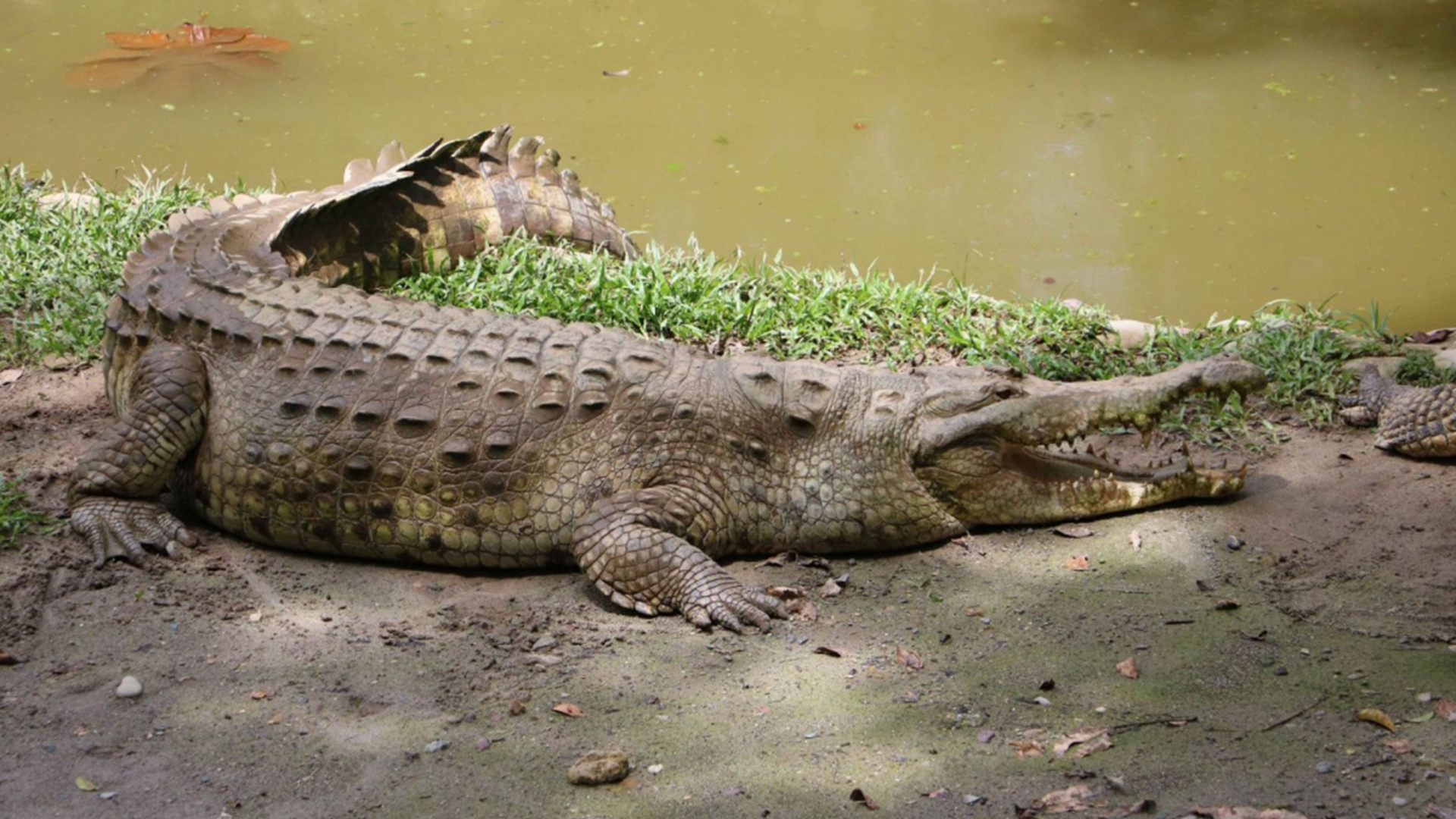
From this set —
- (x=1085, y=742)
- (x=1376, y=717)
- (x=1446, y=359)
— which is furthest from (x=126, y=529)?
(x=1446, y=359)

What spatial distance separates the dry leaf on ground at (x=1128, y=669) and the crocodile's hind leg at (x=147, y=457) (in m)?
3.24

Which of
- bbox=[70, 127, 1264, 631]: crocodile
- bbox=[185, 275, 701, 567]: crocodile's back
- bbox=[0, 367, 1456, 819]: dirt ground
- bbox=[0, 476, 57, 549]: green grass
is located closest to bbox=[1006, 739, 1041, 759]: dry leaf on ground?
bbox=[0, 367, 1456, 819]: dirt ground

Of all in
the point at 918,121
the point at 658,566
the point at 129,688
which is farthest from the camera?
the point at 918,121

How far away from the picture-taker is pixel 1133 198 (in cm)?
845

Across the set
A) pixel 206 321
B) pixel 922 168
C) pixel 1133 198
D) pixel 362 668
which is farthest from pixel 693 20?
pixel 362 668

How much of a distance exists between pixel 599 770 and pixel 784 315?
332cm

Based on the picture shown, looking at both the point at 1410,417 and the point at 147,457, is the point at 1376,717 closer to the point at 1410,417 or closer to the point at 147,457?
the point at 1410,417

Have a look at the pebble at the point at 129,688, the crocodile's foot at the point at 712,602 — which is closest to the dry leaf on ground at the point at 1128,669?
the crocodile's foot at the point at 712,602

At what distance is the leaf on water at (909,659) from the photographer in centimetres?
411

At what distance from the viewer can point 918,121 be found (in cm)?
962

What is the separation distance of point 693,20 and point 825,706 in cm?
869

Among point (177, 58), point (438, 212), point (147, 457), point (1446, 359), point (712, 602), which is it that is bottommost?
point (712, 602)

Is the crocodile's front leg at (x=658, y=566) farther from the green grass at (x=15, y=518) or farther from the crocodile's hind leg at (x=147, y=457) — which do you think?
the green grass at (x=15, y=518)

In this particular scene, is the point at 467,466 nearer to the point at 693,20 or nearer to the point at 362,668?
the point at 362,668
